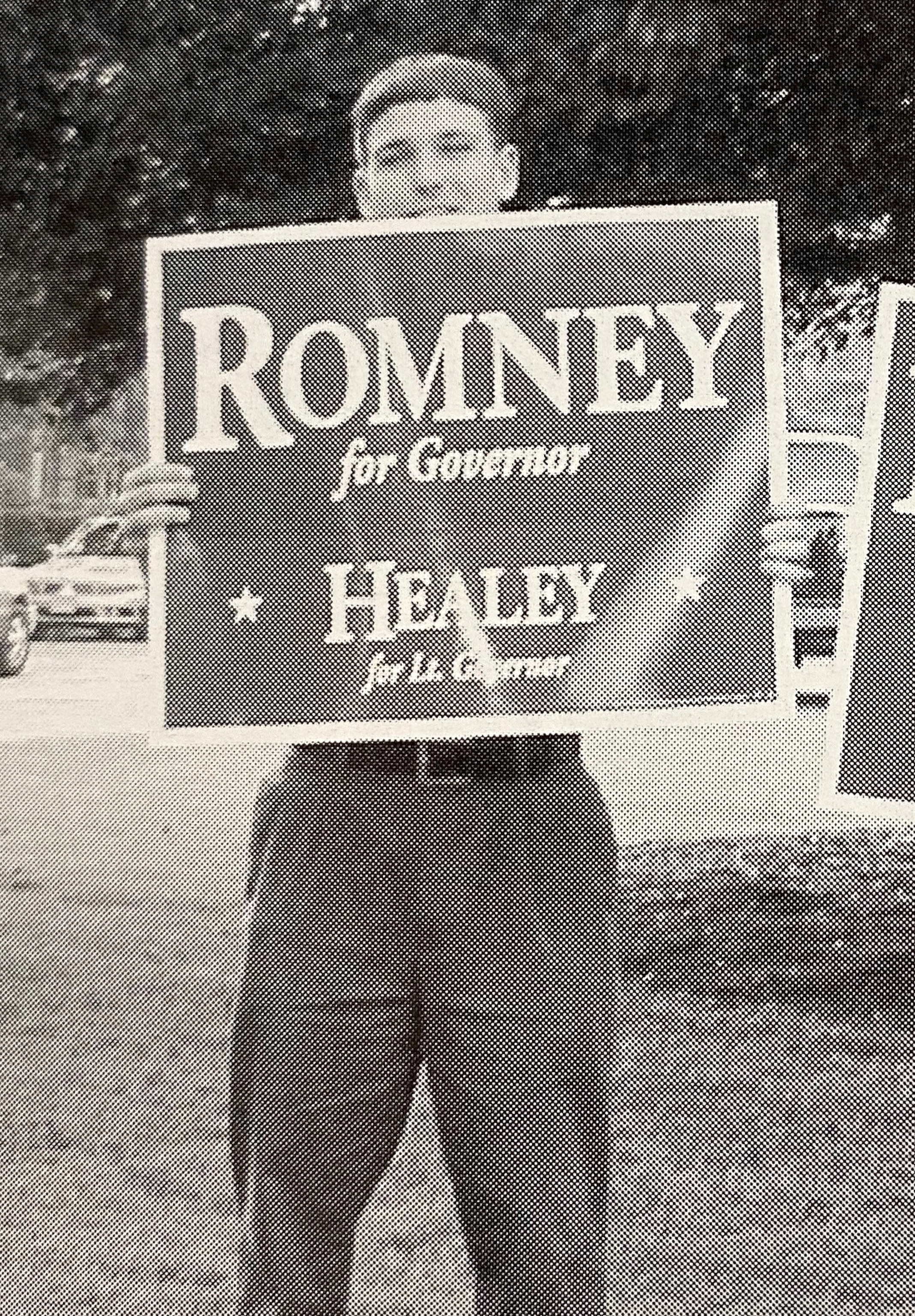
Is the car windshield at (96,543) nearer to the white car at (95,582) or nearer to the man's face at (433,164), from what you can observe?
the white car at (95,582)

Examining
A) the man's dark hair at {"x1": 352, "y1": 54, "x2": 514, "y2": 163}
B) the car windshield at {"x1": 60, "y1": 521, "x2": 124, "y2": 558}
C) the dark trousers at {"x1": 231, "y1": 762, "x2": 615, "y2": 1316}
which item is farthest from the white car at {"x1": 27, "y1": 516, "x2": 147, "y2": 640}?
the man's dark hair at {"x1": 352, "y1": 54, "x2": 514, "y2": 163}

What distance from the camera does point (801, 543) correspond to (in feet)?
2.03

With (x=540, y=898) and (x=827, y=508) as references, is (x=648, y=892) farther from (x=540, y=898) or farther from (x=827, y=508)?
(x=827, y=508)

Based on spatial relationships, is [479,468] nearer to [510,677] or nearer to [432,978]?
[510,677]

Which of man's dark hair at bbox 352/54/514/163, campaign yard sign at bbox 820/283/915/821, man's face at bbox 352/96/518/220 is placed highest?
man's dark hair at bbox 352/54/514/163

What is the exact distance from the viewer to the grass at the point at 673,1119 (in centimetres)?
61

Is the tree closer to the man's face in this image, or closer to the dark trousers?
the man's face

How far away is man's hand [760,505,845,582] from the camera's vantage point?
62 cm

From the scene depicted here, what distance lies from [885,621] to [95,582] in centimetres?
39

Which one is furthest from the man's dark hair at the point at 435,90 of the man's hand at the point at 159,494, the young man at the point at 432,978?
the man's hand at the point at 159,494

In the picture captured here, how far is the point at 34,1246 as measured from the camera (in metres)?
0.63

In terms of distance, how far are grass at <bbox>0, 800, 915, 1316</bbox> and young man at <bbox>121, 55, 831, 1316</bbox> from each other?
0.01 meters

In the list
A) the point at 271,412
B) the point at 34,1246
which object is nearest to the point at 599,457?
the point at 271,412

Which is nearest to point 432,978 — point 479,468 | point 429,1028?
point 429,1028
